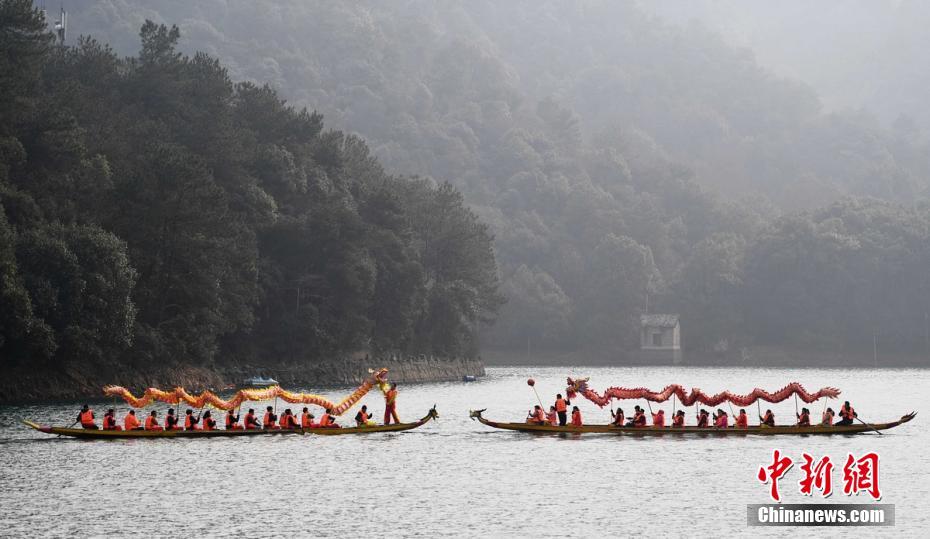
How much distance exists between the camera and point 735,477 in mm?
48906

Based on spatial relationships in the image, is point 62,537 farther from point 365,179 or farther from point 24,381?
point 365,179

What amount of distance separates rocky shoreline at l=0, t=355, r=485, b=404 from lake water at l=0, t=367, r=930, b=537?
2822 millimetres

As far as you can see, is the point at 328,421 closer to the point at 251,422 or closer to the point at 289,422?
the point at 289,422

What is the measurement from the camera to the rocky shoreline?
74.0 meters

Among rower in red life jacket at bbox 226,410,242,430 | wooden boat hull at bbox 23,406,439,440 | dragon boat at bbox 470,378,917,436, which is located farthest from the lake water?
rower in red life jacket at bbox 226,410,242,430

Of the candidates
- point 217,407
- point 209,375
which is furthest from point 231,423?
point 209,375

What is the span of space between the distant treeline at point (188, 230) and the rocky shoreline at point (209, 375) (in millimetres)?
1067

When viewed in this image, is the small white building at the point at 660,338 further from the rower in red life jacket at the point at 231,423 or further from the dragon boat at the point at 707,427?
the rower in red life jacket at the point at 231,423

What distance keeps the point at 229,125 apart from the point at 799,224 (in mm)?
101956

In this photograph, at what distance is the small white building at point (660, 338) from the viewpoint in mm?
181125

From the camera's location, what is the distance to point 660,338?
182125mm

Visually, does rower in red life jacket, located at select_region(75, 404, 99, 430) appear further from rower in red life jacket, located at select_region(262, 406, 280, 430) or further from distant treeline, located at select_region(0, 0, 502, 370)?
distant treeline, located at select_region(0, 0, 502, 370)

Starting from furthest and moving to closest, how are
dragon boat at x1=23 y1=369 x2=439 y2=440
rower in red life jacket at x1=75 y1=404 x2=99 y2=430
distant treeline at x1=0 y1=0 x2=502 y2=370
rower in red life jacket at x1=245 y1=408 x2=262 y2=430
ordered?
distant treeline at x1=0 y1=0 x2=502 y2=370 < rower in red life jacket at x1=245 y1=408 x2=262 y2=430 < dragon boat at x1=23 y1=369 x2=439 y2=440 < rower in red life jacket at x1=75 y1=404 x2=99 y2=430

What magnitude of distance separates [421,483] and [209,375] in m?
48.9
